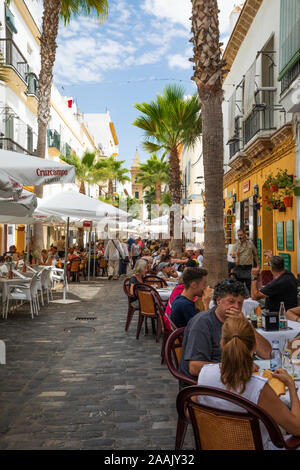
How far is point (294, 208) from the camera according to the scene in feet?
38.9

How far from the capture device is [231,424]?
254cm

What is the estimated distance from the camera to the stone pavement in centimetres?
399

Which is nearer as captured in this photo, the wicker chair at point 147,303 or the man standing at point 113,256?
the wicker chair at point 147,303

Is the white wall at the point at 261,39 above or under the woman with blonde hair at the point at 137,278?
above

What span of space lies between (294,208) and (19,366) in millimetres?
8326

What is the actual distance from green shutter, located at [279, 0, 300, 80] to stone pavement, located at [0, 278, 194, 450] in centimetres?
687

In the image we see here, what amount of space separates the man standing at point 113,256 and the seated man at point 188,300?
1451 centimetres

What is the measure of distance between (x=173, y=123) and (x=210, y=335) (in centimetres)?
1705

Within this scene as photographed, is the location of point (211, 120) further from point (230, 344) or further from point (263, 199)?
point (263, 199)

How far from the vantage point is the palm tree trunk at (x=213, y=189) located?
854 centimetres

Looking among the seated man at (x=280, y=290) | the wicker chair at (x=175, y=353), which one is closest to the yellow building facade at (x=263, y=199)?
the seated man at (x=280, y=290)

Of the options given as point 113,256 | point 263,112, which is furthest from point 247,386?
point 113,256

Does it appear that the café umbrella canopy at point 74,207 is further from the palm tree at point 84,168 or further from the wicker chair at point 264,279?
the palm tree at point 84,168

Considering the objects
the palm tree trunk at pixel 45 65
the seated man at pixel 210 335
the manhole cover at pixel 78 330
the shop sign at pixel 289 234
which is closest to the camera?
the seated man at pixel 210 335
